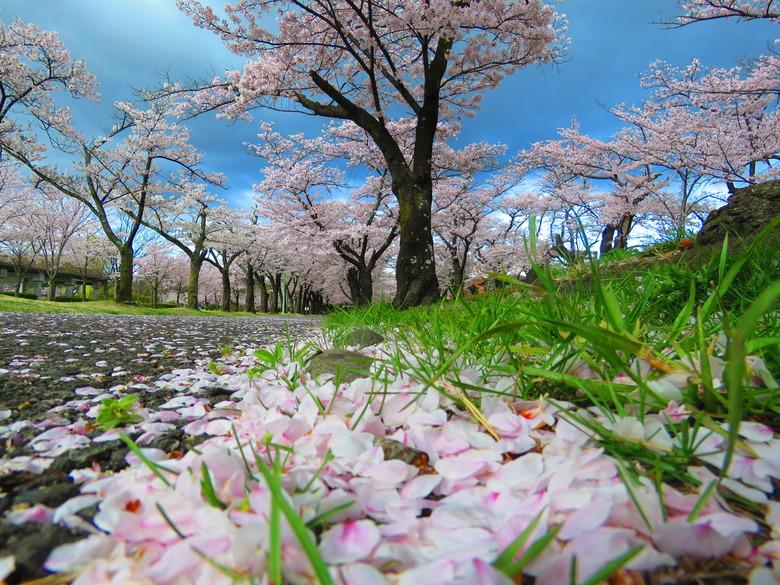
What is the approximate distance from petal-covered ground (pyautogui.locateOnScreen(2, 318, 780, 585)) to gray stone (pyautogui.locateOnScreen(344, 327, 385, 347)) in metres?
1.56

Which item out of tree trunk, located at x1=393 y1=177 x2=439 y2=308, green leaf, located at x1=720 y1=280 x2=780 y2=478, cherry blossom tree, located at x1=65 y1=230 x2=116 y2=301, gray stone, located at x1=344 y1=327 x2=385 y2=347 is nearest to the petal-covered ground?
green leaf, located at x1=720 y1=280 x2=780 y2=478

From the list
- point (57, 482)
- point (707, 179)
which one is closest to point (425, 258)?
point (57, 482)

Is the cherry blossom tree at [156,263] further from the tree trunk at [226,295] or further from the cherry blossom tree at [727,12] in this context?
the cherry blossom tree at [727,12]

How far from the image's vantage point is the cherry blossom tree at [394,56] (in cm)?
694

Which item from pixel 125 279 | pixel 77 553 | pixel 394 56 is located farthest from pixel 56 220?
pixel 77 553

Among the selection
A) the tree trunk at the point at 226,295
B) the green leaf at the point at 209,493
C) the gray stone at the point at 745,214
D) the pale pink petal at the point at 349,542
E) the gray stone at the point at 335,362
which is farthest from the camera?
the tree trunk at the point at 226,295

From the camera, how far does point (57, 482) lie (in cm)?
84

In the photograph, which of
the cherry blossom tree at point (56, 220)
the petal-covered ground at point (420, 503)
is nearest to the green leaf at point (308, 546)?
the petal-covered ground at point (420, 503)

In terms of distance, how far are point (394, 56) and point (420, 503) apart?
37.8ft

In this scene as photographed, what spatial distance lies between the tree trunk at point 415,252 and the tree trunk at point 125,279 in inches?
551

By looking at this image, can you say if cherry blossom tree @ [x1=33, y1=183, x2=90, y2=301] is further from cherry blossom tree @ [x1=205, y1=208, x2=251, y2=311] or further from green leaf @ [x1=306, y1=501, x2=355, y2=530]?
green leaf @ [x1=306, y1=501, x2=355, y2=530]

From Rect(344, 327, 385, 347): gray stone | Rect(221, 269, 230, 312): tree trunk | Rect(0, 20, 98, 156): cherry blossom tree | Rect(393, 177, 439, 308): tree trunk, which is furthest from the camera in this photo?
Rect(221, 269, 230, 312): tree trunk

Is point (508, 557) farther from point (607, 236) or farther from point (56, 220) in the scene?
point (56, 220)

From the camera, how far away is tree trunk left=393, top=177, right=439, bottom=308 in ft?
22.1
